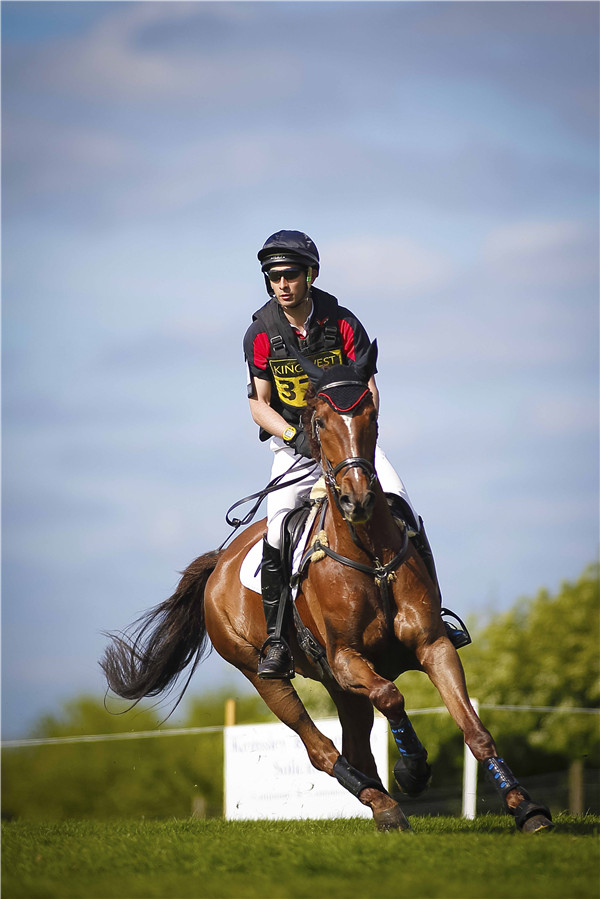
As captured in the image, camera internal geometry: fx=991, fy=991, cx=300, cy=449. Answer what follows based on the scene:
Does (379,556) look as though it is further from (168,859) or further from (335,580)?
(168,859)

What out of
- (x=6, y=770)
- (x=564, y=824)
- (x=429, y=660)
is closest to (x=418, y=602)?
(x=429, y=660)

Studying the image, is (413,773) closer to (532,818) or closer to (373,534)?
(532,818)

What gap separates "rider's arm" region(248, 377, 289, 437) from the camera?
23.5 ft

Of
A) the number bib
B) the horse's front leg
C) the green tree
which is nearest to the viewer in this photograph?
the horse's front leg

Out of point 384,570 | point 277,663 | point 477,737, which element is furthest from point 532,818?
point 277,663

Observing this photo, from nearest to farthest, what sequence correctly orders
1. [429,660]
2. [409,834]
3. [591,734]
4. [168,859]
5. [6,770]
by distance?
[168,859] → [409,834] → [429,660] → [591,734] → [6,770]

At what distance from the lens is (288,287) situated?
7086 mm

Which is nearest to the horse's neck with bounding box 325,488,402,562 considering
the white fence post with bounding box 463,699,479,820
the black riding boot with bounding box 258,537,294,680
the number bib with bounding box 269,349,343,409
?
the black riding boot with bounding box 258,537,294,680

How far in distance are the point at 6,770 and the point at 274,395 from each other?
39.1 meters

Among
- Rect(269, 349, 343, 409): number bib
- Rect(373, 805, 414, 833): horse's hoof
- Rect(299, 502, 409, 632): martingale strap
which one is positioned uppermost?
Rect(269, 349, 343, 409): number bib

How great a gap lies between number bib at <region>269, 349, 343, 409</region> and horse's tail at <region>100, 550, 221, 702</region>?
248cm

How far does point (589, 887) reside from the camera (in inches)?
160

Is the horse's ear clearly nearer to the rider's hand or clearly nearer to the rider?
the rider

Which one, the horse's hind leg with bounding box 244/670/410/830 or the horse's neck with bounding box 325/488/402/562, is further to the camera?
the horse's neck with bounding box 325/488/402/562
